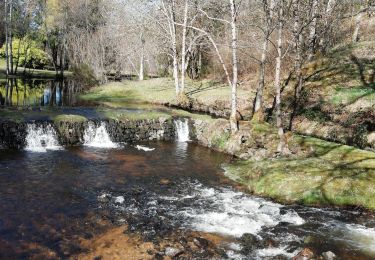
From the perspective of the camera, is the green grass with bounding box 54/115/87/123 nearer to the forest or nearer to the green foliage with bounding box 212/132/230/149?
the forest

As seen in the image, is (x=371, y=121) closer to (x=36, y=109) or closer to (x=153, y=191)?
(x=153, y=191)

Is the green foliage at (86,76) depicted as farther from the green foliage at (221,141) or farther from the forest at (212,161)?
the green foliage at (221,141)

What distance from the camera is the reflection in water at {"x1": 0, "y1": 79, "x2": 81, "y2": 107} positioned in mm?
36247

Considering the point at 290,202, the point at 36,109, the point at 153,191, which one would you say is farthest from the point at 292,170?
the point at 36,109

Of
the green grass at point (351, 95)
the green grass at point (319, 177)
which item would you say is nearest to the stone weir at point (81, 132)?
the green grass at point (319, 177)

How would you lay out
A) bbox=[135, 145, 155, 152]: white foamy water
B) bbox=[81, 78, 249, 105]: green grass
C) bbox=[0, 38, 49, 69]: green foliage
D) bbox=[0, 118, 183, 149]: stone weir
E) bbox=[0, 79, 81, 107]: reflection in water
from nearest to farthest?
bbox=[0, 118, 183, 149]: stone weir < bbox=[135, 145, 155, 152]: white foamy water < bbox=[0, 79, 81, 107]: reflection in water < bbox=[81, 78, 249, 105]: green grass < bbox=[0, 38, 49, 69]: green foliage

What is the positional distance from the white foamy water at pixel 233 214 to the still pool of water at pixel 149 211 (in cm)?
3

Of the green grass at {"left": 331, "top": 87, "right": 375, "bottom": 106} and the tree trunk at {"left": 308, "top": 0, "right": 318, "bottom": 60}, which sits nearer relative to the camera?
the tree trunk at {"left": 308, "top": 0, "right": 318, "bottom": 60}

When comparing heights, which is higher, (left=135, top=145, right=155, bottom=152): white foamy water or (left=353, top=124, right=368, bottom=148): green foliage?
(left=353, top=124, right=368, bottom=148): green foliage

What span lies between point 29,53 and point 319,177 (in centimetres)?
6601

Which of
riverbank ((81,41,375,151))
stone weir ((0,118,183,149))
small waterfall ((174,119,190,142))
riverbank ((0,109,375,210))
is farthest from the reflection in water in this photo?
small waterfall ((174,119,190,142))

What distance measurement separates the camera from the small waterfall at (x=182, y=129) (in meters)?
28.3

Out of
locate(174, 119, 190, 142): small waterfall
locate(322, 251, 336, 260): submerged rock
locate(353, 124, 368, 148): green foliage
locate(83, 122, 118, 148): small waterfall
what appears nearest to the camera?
locate(322, 251, 336, 260): submerged rock

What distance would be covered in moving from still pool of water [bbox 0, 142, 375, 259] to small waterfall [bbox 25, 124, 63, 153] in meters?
2.75
